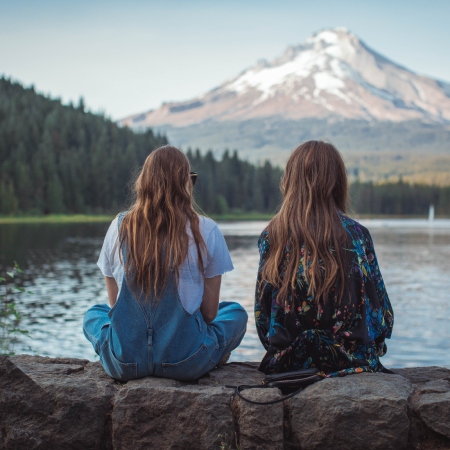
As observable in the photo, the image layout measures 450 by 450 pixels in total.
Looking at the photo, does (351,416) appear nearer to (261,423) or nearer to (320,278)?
(261,423)

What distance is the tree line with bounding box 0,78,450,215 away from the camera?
327 feet

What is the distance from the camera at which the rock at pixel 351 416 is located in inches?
152

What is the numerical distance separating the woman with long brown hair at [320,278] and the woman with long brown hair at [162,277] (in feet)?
1.37

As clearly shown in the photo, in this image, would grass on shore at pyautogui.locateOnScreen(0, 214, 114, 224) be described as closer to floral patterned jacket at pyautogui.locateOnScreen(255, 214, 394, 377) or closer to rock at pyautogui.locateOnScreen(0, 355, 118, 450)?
rock at pyautogui.locateOnScreen(0, 355, 118, 450)

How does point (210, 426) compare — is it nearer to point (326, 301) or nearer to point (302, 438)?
point (302, 438)

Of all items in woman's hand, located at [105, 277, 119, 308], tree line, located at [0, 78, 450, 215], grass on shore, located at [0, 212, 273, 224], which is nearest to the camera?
woman's hand, located at [105, 277, 119, 308]

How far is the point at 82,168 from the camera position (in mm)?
110562

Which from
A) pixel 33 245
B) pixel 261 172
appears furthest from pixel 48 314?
pixel 261 172

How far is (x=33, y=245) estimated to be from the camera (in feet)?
139

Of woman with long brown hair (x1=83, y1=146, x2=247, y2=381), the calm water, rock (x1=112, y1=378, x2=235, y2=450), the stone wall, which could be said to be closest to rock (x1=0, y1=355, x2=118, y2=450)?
the stone wall

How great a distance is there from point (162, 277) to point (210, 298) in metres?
0.35

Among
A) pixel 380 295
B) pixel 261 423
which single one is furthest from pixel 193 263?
pixel 380 295

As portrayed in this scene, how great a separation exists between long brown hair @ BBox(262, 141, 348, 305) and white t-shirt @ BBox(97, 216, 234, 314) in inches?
11.5

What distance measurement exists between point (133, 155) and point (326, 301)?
118m
